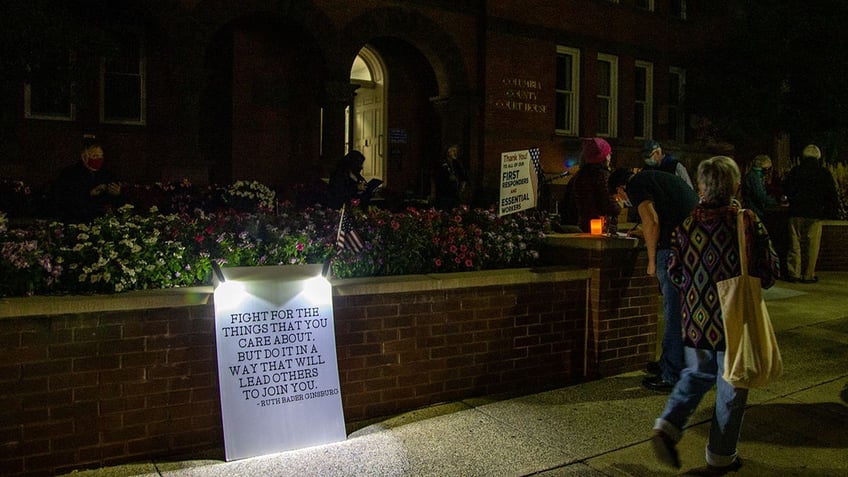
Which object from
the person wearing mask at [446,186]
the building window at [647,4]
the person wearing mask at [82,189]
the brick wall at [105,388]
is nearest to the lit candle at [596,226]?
the brick wall at [105,388]

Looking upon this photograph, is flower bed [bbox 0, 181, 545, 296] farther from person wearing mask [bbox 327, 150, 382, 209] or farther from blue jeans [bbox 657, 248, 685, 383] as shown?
person wearing mask [bbox 327, 150, 382, 209]

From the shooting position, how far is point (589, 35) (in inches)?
656

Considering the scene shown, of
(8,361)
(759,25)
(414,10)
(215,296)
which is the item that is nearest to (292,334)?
(215,296)

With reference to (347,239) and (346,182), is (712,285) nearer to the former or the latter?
(347,239)

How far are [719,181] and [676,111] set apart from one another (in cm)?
1608

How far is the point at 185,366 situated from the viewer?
4.38 metres

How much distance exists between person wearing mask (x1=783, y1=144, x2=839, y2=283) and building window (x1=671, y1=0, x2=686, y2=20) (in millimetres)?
9351

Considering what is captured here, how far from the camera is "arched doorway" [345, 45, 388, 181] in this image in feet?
49.8

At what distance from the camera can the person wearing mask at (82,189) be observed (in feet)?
23.2

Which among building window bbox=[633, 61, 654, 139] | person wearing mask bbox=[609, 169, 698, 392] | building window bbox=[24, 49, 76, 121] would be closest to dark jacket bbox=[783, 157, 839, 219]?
person wearing mask bbox=[609, 169, 698, 392]

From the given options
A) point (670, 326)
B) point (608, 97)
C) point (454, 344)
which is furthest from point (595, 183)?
point (608, 97)

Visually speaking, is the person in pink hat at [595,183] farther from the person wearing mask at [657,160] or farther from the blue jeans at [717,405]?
the blue jeans at [717,405]

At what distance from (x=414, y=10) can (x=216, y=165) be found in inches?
175

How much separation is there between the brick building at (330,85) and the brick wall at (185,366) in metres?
4.84
